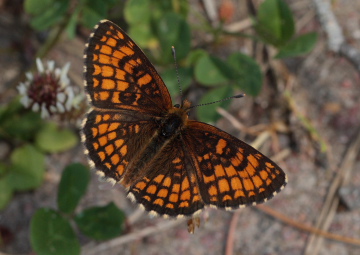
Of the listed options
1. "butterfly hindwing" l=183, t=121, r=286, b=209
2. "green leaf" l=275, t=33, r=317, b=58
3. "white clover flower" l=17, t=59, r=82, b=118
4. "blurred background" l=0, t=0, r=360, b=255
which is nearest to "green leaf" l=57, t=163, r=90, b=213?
"blurred background" l=0, t=0, r=360, b=255

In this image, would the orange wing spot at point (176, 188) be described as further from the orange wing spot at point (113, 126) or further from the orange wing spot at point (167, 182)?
the orange wing spot at point (113, 126)

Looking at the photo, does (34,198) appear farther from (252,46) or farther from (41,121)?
(252,46)

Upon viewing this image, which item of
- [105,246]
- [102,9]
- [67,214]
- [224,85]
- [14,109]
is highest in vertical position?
[102,9]

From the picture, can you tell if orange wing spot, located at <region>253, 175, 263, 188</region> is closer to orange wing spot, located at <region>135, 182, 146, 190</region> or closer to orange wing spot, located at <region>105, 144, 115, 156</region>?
orange wing spot, located at <region>135, 182, 146, 190</region>

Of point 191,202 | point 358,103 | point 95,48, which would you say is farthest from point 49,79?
point 358,103

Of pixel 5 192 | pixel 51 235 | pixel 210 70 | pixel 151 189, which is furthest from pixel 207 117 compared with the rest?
pixel 5 192

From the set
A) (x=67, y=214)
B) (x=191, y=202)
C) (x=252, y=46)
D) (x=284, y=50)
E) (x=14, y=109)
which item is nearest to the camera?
(x=191, y=202)

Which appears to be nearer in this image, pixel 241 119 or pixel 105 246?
pixel 105 246
